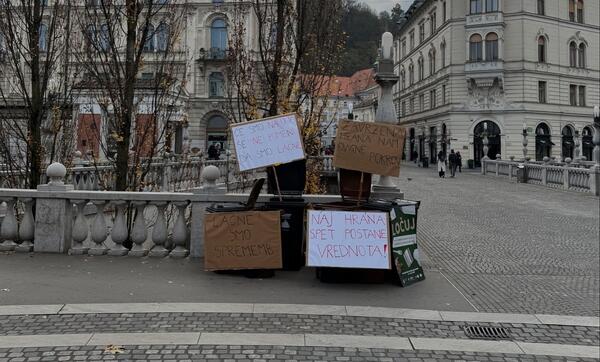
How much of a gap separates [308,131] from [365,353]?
22.6 feet

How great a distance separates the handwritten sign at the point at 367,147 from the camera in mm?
6590

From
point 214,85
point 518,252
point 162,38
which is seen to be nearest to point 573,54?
point 214,85

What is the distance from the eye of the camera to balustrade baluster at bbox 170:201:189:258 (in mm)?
7469

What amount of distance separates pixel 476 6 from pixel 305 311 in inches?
2063

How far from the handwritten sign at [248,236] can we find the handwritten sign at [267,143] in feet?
2.33

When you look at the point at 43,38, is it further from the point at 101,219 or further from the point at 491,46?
the point at 491,46

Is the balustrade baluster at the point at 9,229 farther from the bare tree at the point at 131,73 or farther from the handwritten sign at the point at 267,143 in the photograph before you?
the handwritten sign at the point at 267,143

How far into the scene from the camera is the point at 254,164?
266 inches

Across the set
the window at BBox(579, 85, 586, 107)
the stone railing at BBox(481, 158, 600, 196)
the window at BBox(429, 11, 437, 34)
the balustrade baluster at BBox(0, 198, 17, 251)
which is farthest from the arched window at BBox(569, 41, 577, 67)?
the balustrade baluster at BBox(0, 198, 17, 251)

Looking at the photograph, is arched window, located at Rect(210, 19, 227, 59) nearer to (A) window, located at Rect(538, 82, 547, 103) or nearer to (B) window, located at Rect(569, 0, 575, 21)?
(A) window, located at Rect(538, 82, 547, 103)

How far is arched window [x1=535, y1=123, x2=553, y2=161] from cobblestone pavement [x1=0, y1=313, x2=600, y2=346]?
49.2m

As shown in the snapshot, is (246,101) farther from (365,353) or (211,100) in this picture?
(211,100)

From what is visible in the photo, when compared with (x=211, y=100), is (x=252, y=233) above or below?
below

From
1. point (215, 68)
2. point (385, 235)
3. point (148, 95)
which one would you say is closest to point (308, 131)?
point (148, 95)
